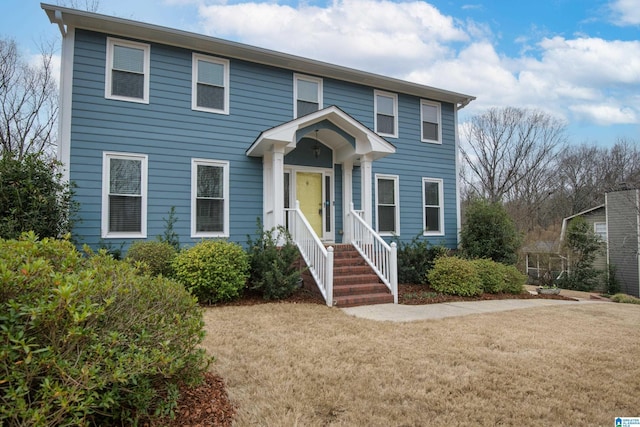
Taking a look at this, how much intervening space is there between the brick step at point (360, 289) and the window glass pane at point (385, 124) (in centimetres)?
513

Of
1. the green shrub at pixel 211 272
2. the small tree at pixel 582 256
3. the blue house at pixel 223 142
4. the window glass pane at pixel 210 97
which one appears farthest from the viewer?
the small tree at pixel 582 256

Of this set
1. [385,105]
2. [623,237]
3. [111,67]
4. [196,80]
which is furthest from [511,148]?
[111,67]

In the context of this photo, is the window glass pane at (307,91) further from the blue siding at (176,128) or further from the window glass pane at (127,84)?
the window glass pane at (127,84)

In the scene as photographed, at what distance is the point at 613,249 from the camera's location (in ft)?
57.0

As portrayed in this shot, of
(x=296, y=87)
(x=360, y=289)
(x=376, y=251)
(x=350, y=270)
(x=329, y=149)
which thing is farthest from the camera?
(x=329, y=149)

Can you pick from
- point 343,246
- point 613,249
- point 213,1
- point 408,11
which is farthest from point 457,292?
point 613,249

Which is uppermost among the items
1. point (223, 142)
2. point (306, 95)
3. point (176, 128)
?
point (306, 95)

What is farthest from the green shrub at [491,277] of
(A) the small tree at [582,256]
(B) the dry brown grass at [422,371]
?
(A) the small tree at [582,256]

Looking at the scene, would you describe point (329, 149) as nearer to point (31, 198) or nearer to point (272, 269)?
point (272, 269)

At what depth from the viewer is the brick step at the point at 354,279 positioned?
7.38 metres

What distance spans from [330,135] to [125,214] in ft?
17.1

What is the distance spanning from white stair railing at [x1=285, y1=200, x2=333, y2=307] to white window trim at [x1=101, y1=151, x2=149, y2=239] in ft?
10.7

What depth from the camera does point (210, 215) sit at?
27.8 feet

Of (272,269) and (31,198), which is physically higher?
(31,198)
